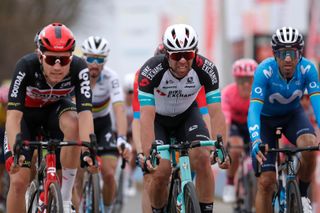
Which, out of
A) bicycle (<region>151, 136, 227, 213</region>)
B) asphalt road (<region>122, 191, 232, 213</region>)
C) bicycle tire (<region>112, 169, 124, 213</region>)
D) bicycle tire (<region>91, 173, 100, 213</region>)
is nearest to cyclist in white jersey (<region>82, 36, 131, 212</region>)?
bicycle tire (<region>91, 173, 100, 213</region>)

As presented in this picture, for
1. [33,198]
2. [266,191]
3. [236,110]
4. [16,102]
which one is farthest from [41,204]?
[236,110]

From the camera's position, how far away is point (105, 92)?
1316cm

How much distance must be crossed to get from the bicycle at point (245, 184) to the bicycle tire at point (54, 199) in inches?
194

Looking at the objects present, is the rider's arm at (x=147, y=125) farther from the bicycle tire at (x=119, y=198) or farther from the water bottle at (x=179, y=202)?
the bicycle tire at (x=119, y=198)

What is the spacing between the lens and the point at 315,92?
10.4 meters

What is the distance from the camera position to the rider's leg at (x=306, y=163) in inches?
422

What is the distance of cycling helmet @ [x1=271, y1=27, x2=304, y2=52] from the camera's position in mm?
10453

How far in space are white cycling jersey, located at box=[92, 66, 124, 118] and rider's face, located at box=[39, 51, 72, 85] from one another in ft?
10.1

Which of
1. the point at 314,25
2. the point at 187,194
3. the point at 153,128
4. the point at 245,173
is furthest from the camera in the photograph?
the point at 314,25

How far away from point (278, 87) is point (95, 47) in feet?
10.3

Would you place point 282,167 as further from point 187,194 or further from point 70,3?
point 70,3

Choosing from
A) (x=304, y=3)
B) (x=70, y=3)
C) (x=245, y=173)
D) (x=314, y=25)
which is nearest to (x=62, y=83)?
(x=245, y=173)

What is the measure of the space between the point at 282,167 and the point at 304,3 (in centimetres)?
2142

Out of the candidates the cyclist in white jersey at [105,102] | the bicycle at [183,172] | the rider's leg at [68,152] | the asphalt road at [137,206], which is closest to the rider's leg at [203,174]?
the bicycle at [183,172]
